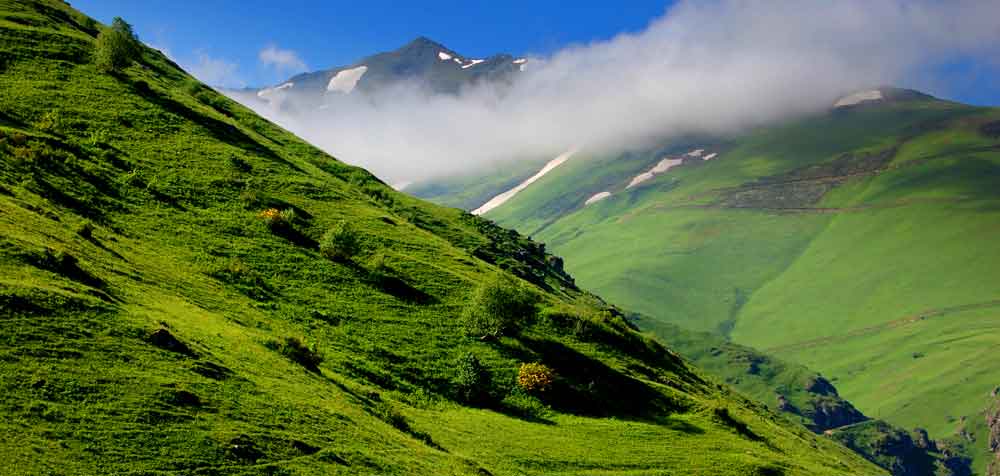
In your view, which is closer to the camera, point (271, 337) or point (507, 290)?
point (271, 337)

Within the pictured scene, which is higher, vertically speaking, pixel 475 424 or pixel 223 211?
pixel 223 211

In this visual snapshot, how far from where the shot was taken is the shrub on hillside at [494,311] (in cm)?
7806

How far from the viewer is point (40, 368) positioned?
37.6 meters

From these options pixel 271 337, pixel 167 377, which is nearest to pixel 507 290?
pixel 271 337

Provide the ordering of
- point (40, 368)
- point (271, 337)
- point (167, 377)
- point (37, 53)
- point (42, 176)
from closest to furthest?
point (40, 368), point (167, 377), point (271, 337), point (42, 176), point (37, 53)

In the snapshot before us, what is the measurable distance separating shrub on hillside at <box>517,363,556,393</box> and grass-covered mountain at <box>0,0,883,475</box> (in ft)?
1.13

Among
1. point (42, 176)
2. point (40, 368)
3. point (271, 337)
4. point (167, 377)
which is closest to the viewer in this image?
point (40, 368)

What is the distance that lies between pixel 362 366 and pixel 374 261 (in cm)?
2212

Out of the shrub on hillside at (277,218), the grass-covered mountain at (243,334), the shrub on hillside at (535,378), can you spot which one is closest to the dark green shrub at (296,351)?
the grass-covered mountain at (243,334)

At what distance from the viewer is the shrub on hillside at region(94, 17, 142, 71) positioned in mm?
106000

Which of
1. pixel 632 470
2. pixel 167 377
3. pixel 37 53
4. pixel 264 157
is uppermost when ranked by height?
pixel 37 53

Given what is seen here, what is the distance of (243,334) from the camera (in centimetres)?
5650

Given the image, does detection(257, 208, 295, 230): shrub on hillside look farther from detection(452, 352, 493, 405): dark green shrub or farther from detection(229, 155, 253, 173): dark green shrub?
detection(452, 352, 493, 405): dark green shrub

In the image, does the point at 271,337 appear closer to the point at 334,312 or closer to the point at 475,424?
the point at 334,312
